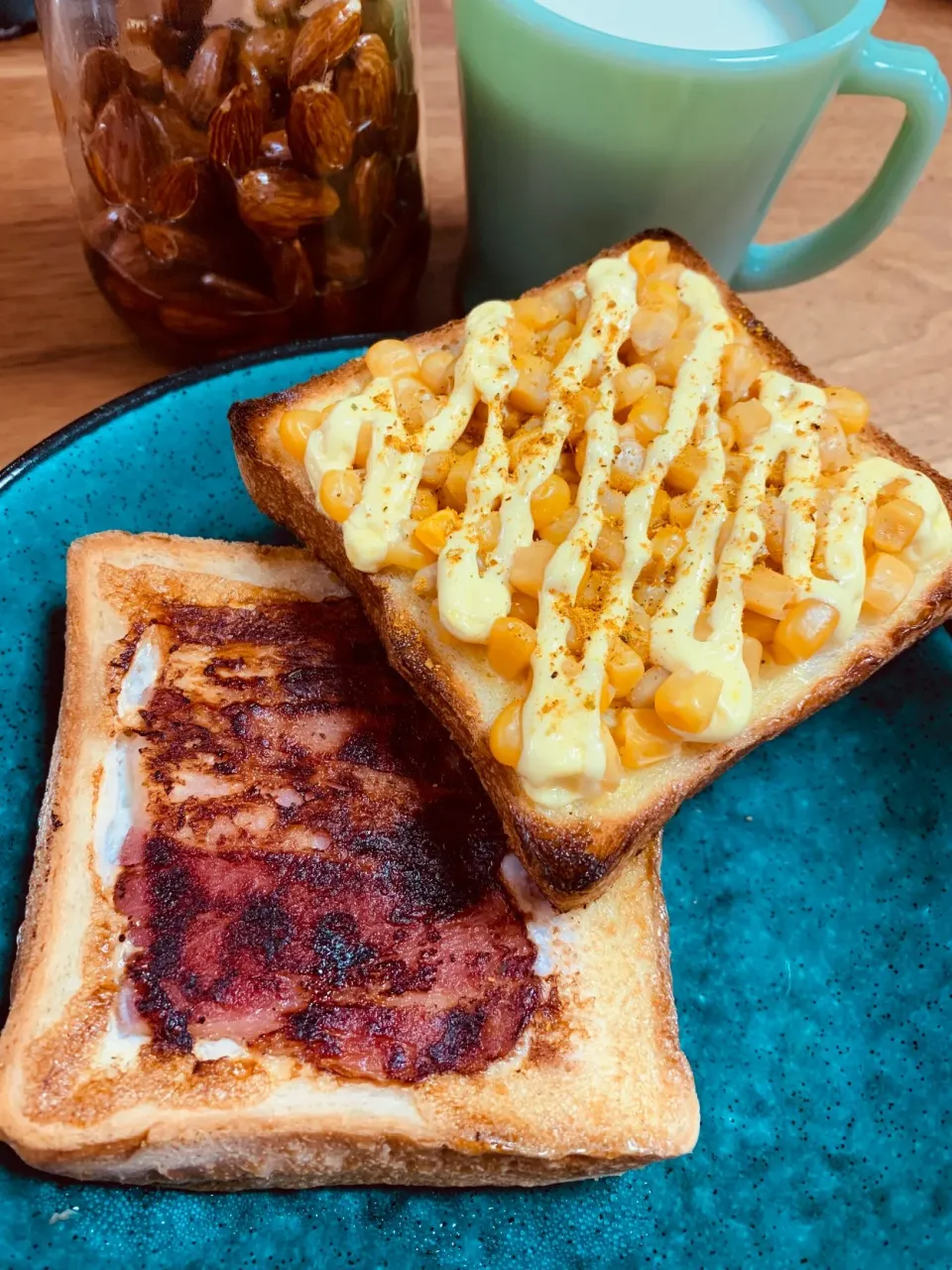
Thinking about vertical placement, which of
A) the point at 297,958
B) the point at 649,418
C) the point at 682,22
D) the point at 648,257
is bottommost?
the point at 297,958

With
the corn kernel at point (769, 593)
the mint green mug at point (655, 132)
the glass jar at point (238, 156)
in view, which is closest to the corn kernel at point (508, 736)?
the corn kernel at point (769, 593)

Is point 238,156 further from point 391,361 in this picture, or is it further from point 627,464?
point 627,464

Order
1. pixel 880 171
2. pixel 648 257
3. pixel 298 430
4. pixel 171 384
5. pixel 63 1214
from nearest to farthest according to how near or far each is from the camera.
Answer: pixel 63 1214
pixel 298 430
pixel 648 257
pixel 171 384
pixel 880 171

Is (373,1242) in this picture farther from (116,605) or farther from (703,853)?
(116,605)

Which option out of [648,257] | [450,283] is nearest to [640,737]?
[648,257]

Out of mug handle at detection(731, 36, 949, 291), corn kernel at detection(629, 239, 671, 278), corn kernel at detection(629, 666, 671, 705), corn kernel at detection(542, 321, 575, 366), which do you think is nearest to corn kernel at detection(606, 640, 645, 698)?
corn kernel at detection(629, 666, 671, 705)

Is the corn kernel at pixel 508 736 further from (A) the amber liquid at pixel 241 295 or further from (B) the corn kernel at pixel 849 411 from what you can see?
(A) the amber liquid at pixel 241 295
